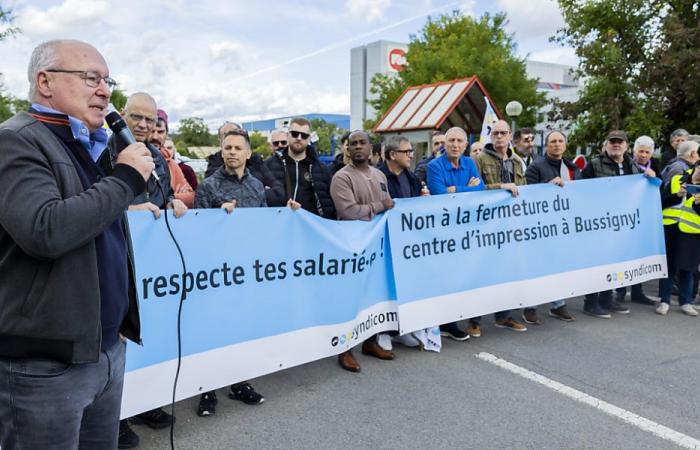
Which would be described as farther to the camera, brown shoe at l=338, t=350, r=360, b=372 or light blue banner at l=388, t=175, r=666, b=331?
light blue banner at l=388, t=175, r=666, b=331

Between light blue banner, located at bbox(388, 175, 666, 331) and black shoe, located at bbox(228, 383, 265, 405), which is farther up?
light blue banner, located at bbox(388, 175, 666, 331)

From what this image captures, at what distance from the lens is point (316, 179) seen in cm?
525

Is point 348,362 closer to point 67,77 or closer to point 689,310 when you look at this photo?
point 67,77

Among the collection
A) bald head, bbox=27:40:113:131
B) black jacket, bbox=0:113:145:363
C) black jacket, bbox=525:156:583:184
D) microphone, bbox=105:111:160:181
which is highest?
bald head, bbox=27:40:113:131

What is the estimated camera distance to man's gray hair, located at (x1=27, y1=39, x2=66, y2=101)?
168 cm

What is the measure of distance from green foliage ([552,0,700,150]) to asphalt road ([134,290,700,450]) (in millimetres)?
8890

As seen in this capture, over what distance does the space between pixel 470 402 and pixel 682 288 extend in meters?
3.94

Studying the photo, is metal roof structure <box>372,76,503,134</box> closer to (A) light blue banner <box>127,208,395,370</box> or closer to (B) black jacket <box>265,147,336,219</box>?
(B) black jacket <box>265,147,336,219</box>

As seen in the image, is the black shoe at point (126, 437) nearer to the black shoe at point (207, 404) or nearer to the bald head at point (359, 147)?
the black shoe at point (207, 404)

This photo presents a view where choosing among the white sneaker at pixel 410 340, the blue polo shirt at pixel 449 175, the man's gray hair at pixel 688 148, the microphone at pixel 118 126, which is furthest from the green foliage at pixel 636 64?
the microphone at pixel 118 126

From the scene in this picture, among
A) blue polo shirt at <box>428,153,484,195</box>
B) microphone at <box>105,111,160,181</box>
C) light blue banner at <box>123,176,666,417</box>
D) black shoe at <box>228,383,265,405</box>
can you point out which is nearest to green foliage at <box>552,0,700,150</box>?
light blue banner at <box>123,176,666,417</box>

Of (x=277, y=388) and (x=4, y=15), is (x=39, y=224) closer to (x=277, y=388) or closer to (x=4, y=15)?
(x=277, y=388)

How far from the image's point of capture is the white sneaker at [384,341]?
4.94 metres

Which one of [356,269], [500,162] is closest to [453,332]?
[356,269]
